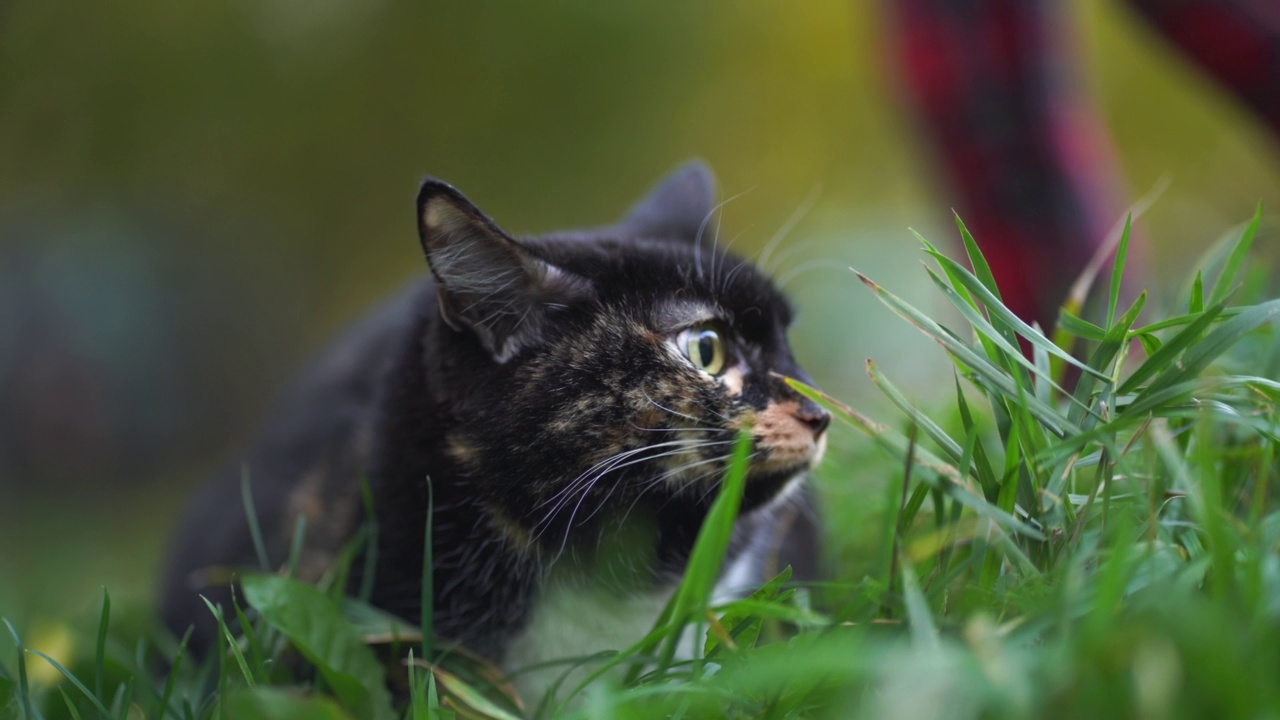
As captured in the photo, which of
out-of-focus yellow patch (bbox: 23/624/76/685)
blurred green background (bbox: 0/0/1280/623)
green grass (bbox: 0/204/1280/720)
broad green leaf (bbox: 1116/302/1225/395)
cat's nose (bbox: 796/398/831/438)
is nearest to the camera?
green grass (bbox: 0/204/1280/720)

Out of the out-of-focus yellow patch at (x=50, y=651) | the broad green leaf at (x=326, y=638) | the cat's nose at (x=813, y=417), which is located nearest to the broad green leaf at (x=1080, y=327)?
the cat's nose at (x=813, y=417)

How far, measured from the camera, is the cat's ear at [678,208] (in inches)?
40.1

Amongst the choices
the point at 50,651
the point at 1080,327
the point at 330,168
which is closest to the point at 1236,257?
the point at 1080,327

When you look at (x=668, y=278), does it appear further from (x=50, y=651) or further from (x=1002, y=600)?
(x=50, y=651)

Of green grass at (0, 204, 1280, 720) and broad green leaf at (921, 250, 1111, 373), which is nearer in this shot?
green grass at (0, 204, 1280, 720)

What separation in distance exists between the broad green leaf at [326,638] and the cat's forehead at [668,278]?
349mm

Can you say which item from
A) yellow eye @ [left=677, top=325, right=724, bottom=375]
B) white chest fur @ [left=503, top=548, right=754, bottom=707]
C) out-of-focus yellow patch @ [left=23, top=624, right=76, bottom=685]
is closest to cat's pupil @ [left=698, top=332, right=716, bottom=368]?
yellow eye @ [left=677, top=325, right=724, bottom=375]

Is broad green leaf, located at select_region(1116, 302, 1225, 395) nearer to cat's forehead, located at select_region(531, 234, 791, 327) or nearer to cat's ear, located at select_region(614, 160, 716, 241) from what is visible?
cat's forehead, located at select_region(531, 234, 791, 327)

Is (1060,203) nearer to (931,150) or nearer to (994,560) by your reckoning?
(931,150)

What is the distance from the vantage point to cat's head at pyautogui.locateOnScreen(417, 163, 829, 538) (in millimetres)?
763

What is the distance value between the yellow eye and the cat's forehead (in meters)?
0.01

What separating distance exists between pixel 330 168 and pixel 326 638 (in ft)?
9.11

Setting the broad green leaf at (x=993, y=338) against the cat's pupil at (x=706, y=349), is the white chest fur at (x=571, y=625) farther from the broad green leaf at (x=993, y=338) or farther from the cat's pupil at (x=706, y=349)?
the broad green leaf at (x=993, y=338)

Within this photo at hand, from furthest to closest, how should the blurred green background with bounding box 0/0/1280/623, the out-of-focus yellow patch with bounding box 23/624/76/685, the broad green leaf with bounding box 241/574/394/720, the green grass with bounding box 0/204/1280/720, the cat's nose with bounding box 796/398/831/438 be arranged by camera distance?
the blurred green background with bounding box 0/0/1280/623, the out-of-focus yellow patch with bounding box 23/624/76/685, the cat's nose with bounding box 796/398/831/438, the broad green leaf with bounding box 241/574/394/720, the green grass with bounding box 0/204/1280/720
